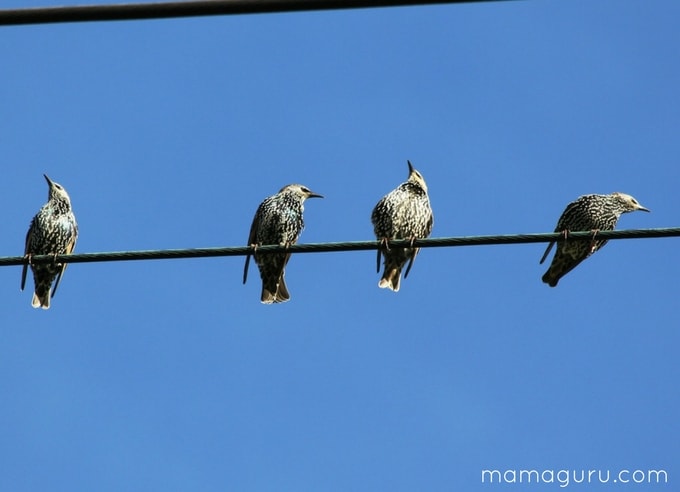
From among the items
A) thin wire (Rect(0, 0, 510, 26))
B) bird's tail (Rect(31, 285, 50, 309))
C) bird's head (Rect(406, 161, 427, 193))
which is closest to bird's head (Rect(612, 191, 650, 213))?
bird's head (Rect(406, 161, 427, 193))

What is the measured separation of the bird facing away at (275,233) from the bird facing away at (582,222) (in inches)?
77.0

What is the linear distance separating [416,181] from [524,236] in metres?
3.62

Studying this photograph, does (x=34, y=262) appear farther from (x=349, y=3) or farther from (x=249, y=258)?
(x=349, y=3)

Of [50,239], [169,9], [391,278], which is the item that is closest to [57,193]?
[50,239]

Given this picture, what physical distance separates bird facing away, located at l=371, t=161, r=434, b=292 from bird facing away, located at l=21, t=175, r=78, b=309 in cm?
233

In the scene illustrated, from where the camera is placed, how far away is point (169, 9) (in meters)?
3.99

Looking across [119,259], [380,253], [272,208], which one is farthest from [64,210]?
[119,259]

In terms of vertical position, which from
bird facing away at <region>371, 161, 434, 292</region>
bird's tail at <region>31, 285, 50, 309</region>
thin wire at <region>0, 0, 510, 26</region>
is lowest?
thin wire at <region>0, 0, 510, 26</region>

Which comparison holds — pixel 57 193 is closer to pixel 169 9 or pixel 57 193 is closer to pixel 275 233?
pixel 275 233

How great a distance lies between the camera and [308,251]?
21.5 ft

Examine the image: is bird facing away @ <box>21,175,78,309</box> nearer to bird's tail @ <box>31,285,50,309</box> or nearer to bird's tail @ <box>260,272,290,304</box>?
bird's tail @ <box>31,285,50,309</box>

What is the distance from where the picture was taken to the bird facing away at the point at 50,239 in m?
9.80

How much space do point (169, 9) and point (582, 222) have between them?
625 centimetres

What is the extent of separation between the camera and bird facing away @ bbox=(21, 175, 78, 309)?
980 cm
